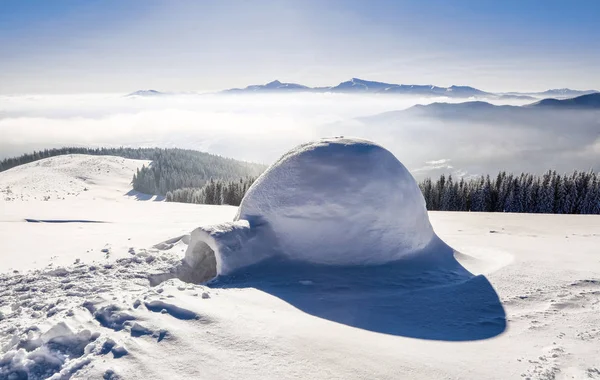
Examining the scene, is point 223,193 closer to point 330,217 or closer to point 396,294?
point 330,217

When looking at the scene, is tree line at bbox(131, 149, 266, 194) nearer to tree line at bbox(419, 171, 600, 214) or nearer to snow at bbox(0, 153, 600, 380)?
tree line at bbox(419, 171, 600, 214)

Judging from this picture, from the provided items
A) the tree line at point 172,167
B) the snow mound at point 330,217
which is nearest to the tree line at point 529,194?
the snow mound at point 330,217

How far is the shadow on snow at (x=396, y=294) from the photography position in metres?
5.76

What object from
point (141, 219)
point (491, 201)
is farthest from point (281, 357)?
point (491, 201)

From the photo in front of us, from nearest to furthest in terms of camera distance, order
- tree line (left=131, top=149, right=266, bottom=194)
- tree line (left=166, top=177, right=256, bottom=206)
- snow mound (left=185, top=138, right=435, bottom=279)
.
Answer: snow mound (left=185, top=138, right=435, bottom=279)
tree line (left=166, top=177, right=256, bottom=206)
tree line (left=131, top=149, right=266, bottom=194)

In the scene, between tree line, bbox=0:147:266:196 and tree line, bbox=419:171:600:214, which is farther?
tree line, bbox=0:147:266:196

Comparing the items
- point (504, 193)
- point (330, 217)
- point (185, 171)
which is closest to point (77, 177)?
point (185, 171)

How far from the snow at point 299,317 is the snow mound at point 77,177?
56.8 meters

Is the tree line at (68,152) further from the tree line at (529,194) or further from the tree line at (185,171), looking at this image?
the tree line at (529,194)

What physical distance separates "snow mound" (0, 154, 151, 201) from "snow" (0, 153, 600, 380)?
2238 inches

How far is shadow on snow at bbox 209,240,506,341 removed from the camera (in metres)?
5.76

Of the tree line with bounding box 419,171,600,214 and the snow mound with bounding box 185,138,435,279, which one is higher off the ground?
the snow mound with bounding box 185,138,435,279

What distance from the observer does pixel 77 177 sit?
71438mm

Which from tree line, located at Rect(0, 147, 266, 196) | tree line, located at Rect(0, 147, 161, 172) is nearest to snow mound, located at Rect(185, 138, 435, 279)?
tree line, located at Rect(0, 147, 266, 196)
